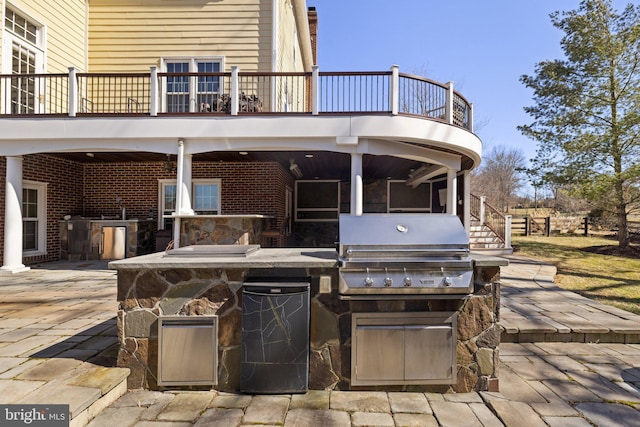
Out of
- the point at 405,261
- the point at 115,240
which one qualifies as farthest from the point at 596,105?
the point at 115,240

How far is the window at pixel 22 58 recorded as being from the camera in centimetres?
753

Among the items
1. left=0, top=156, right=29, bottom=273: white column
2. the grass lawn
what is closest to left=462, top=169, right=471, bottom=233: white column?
the grass lawn

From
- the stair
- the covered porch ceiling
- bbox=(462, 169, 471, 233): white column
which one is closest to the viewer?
the covered porch ceiling

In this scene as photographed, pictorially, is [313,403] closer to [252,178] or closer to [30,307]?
[30,307]

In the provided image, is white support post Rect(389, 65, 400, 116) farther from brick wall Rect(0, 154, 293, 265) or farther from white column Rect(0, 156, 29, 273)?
white column Rect(0, 156, 29, 273)

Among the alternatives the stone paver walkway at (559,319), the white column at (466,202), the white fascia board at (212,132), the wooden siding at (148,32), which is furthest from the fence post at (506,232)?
the wooden siding at (148,32)

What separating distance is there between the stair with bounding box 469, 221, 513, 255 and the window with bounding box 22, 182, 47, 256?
38.9 feet

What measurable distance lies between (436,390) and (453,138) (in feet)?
19.1

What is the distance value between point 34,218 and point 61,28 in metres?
4.89

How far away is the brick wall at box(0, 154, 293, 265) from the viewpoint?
28.5ft

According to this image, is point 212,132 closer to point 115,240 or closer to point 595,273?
point 115,240

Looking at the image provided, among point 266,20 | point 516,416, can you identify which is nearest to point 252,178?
point 266,20

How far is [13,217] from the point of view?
685cm

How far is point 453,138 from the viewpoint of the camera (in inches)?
285
